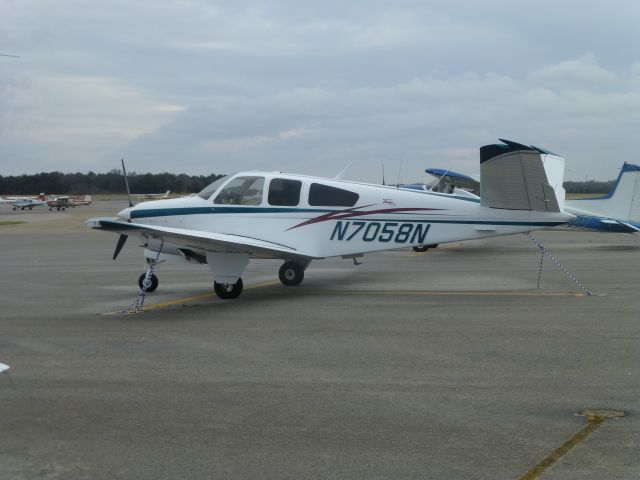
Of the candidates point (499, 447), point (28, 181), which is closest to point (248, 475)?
point (499, 447)

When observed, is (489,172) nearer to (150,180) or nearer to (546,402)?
(546,402)

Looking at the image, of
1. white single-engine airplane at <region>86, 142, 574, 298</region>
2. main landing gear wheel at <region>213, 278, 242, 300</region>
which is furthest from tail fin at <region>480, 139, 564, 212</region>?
main landing gear wheel at <region>213, 278, 242, 300</region>

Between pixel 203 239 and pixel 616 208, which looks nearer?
pixel 203 239

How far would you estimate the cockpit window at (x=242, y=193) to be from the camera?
45.6 feet

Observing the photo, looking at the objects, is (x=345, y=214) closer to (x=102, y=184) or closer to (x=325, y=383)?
(x=325, y=383)

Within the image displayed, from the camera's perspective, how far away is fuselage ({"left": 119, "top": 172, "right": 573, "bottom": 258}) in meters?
13.6

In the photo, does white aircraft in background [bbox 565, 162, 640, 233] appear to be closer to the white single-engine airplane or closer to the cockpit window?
the white single-engine airplane

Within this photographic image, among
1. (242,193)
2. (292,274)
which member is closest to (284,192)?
(242,193)

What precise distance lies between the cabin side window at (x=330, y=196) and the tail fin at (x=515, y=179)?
2.32 m

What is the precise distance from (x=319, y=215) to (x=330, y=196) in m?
0.42

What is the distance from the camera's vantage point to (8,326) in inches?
408

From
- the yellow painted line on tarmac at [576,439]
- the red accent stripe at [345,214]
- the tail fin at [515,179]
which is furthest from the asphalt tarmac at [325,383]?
the tail fin at [515,179]

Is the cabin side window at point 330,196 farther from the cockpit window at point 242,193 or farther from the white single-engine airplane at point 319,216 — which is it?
the cockpit window at point 242,193

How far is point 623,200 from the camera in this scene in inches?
902
